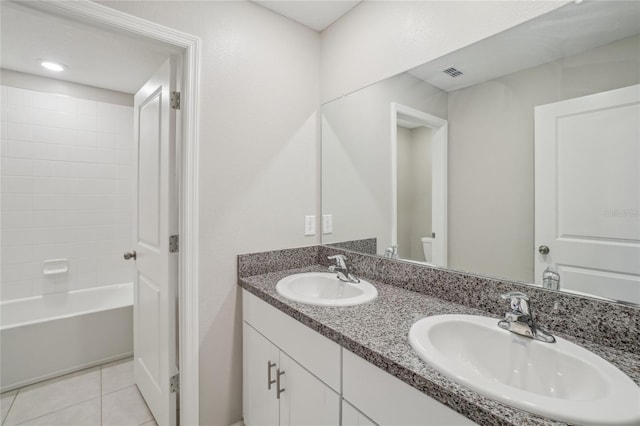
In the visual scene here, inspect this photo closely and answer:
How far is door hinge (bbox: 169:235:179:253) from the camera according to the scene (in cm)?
146

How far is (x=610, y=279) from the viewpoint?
0.88m

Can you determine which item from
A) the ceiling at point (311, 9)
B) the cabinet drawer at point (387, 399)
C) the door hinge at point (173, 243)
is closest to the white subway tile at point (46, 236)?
the door hinge at point (173, 243)

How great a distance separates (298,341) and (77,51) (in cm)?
241

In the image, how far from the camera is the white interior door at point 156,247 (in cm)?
147

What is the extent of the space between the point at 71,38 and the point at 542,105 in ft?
8.42

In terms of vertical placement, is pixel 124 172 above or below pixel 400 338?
above

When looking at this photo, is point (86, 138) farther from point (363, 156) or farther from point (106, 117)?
point (363, 156)

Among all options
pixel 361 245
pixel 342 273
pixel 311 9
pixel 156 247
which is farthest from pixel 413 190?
pixel 156 247

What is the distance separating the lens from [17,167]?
95.3 inches

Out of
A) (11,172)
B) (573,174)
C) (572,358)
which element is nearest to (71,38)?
(11,172)

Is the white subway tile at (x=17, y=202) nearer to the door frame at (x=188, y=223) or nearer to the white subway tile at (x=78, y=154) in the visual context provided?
the white subway tile at (x=78, y=154)

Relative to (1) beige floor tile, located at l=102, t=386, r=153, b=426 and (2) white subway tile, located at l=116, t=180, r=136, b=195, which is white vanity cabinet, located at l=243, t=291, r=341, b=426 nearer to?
(1) beige floor tile, located at l=102, t=386, r=153, b=426

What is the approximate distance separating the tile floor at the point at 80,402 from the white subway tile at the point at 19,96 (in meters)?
2.18

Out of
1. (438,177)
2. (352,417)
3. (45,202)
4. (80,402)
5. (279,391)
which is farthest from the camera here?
(45,202)
